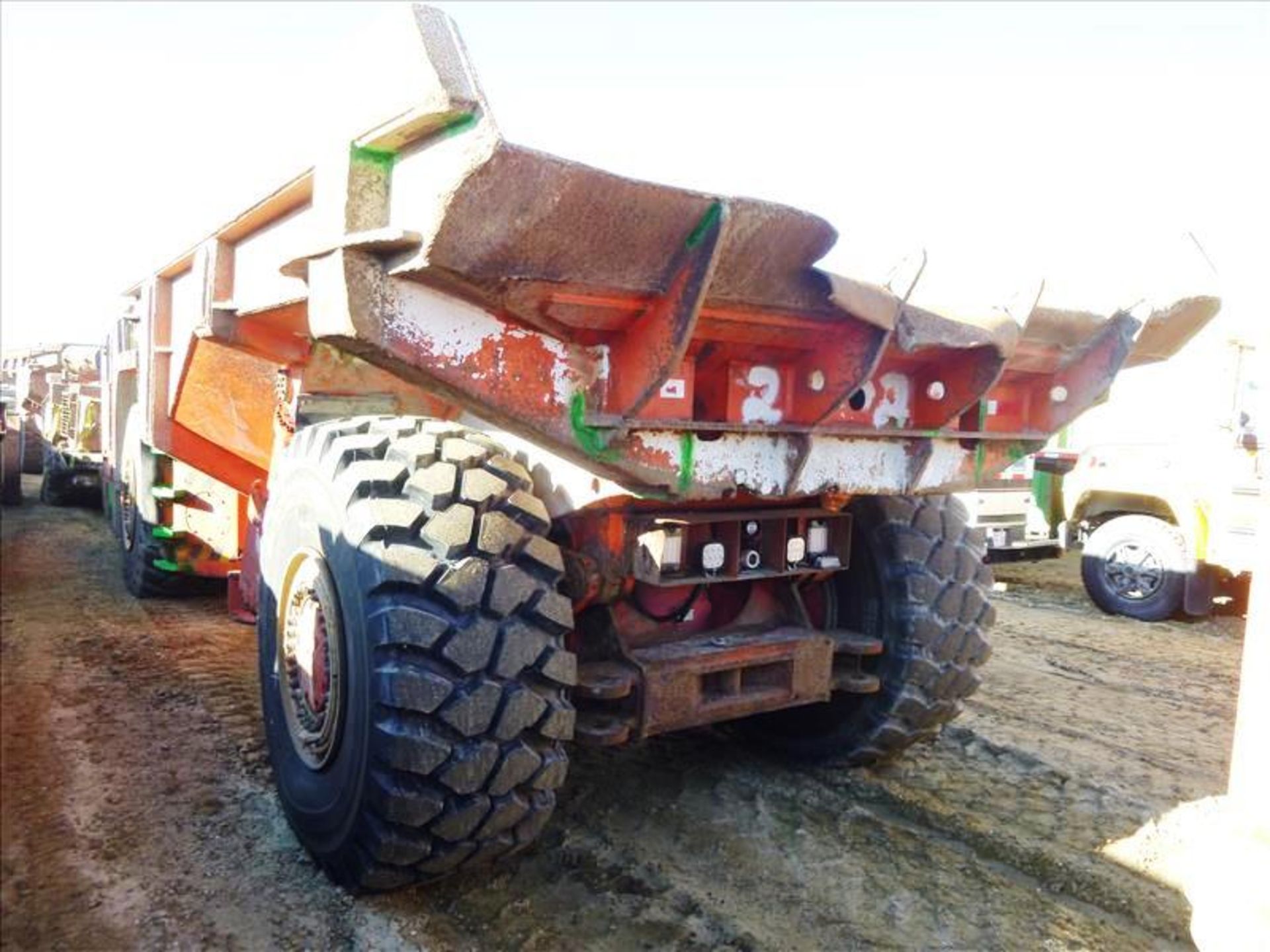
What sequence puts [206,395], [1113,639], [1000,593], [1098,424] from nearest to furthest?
[206,395], [1113,639], [1000,593], [1098,424]

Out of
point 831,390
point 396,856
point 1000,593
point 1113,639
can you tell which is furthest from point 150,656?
point 1000,593

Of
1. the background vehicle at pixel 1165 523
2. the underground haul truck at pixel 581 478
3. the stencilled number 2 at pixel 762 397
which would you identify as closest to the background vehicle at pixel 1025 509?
the background vehicle at pixel 1165 523

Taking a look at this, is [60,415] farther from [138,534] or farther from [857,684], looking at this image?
[857,684]

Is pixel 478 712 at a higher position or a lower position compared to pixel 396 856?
higher

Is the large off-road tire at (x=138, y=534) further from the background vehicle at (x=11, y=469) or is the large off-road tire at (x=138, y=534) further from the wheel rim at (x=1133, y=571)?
the wheel rim at (x=1133, y=571)

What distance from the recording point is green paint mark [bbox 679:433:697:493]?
291 cm

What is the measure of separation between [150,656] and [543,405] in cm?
412

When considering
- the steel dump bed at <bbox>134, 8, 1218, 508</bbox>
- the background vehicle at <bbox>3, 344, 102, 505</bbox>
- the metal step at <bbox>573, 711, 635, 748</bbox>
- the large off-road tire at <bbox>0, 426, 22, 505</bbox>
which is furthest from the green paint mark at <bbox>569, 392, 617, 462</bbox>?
the large off-road tire at <bbox>0, 426, 22, 505</bbox>

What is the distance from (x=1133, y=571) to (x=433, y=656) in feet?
27.1

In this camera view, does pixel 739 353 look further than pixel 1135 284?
No

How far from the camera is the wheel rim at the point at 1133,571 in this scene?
9.02 meters

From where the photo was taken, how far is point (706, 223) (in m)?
2.49

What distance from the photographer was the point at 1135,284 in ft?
11.1

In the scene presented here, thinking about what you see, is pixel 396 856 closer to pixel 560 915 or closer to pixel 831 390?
pixel 560 915
